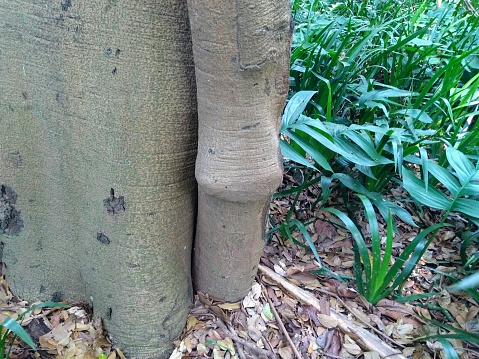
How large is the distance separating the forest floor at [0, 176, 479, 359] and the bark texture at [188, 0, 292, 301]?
31cm

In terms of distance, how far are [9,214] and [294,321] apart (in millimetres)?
893

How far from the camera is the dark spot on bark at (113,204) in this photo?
0.97 meters

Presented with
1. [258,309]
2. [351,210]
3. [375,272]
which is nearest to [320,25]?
[351,210]

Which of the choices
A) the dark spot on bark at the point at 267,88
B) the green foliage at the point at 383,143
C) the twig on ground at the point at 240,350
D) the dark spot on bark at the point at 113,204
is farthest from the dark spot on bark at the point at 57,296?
the dark spot on bark at the point at 267,88

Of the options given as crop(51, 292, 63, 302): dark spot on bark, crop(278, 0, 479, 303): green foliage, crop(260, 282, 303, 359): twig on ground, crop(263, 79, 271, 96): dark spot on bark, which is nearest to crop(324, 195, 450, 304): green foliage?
crop(278, 0, 479, 303): green foliage

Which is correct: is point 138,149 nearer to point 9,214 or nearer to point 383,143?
point 9,214

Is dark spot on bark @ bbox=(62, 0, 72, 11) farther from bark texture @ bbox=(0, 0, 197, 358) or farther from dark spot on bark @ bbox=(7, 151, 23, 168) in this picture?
dark spot on bark @ bbox=(7, 151, 23, 168)

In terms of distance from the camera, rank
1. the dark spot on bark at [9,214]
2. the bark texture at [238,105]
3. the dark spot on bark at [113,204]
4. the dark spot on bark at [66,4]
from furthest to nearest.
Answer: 1. the dark spot on bark at [9,214]
2. the dark spot on bark at [113,204]
3. the dark spot on bark at [66,4]
4. the bark texture at [238,105]

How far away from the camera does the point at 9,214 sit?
1140 mm

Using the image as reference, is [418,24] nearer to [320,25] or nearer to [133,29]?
[320,25]

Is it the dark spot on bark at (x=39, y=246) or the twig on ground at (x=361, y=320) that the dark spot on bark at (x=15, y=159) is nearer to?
the dark spot on bark at (x=39, y=246)

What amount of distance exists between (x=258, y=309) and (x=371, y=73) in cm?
129

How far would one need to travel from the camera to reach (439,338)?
1191 millimetres

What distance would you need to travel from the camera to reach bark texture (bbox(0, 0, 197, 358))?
2.74 feet
